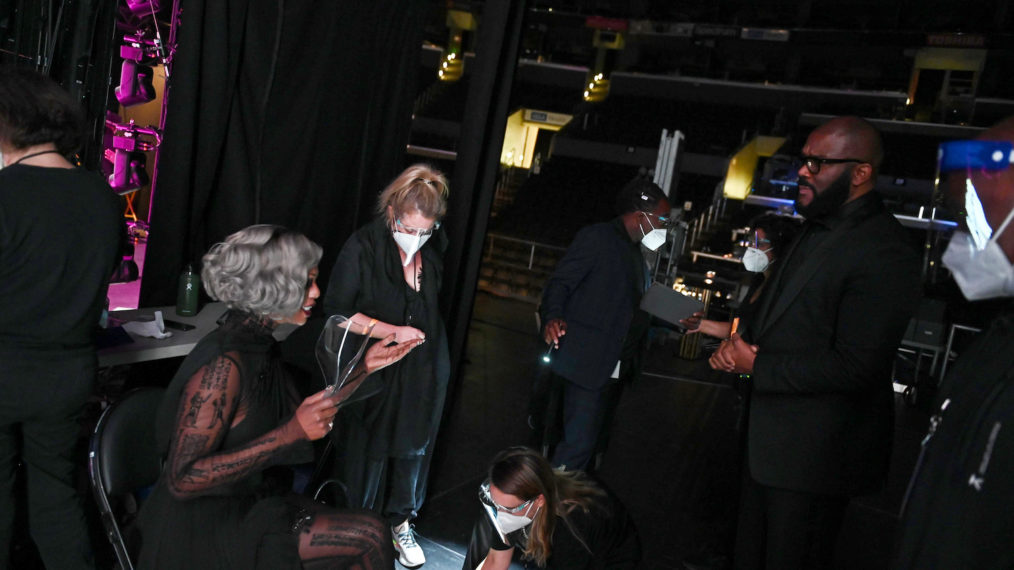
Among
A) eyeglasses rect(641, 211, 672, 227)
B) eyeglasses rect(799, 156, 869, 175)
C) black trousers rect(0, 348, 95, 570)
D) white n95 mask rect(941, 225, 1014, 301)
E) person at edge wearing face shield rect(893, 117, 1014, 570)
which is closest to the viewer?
person at edge wearing face shield rect(893, 117, 1014, 570)

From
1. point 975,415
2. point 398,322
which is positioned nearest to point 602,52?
point 398,322

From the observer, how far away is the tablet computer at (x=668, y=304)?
108 inches

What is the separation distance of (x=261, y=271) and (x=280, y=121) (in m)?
1.86

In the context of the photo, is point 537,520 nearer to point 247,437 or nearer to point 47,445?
point 247,437

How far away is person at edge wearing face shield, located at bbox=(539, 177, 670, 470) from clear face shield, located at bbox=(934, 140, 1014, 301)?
1583 millimetres

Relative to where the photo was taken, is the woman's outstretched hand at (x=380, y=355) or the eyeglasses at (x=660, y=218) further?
the eyeglasses at (x=660, y=218)

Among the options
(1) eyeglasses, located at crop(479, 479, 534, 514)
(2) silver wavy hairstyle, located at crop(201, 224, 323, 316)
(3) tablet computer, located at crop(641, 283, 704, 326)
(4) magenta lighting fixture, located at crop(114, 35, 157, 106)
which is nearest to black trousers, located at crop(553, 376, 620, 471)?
(3) tablet computer, located at crop(641, 283, 704, 326)

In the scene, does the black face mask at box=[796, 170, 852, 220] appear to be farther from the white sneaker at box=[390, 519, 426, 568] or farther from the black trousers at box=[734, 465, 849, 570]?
the white sneaker at box=[390, 519, 426, 568]

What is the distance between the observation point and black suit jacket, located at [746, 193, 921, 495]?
1763mm

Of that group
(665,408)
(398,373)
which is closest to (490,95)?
(398,373)

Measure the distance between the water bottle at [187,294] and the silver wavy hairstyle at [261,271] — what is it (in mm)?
1173

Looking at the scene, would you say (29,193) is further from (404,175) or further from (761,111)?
(761,111)

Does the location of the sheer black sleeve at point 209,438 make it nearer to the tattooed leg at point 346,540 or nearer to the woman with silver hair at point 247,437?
the woman with silver hair at point 247,437

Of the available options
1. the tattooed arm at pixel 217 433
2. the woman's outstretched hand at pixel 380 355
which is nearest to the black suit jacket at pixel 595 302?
the woman's outstretched hand at pixel 380 355
